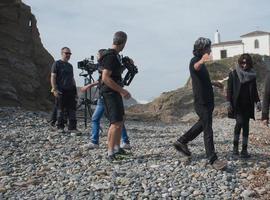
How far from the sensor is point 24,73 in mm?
21781

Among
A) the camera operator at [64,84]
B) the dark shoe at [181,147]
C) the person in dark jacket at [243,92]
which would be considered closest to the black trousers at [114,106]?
the dark shoe at [181,147]

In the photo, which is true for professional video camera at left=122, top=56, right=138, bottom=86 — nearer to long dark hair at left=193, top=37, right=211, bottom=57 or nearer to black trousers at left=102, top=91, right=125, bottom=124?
black trousers at left=102, top=91, right=125, bottom=124

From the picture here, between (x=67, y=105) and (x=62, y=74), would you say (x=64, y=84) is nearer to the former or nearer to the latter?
(x=62, y=74)

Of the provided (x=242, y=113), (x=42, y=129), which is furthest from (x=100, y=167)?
(x=42, y=129)

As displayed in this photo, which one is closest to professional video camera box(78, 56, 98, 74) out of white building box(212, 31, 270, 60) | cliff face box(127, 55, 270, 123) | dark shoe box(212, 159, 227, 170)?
dark shoe box(212, 159, 227, 170)

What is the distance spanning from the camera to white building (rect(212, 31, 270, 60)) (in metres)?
88.1

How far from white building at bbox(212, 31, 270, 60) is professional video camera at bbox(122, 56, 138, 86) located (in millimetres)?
80480

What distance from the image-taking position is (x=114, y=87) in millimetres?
7562

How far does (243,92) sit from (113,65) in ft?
7.44

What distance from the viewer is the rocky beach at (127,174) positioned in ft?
21.1

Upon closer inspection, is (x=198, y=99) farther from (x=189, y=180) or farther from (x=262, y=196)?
(x=262, y=196)

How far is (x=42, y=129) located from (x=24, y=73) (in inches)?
362

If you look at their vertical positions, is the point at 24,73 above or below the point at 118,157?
above

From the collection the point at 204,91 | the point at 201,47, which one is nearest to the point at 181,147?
the point at 204,91
